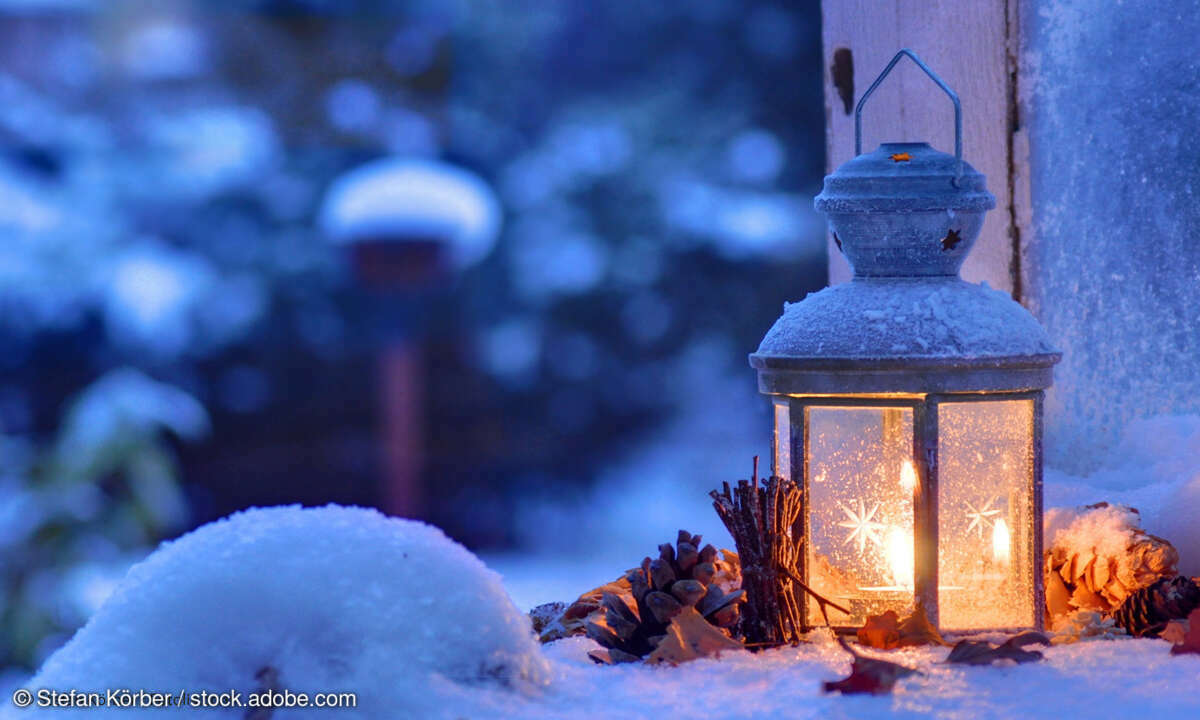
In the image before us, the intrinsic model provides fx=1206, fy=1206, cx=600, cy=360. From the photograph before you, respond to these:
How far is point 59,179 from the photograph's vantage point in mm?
3600

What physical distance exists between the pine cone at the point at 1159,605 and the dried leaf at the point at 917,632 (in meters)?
0.19

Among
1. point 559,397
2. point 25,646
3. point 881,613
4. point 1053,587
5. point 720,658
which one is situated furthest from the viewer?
point 559,397

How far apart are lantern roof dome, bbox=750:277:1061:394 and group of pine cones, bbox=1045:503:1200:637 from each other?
199 mm

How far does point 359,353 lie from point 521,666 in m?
2.99

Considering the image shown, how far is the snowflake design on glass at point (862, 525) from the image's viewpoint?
1.09 meters

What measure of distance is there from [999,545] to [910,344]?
20cm

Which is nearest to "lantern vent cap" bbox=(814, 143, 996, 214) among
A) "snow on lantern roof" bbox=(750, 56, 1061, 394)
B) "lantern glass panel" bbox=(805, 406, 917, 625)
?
"snow on lantern roof" bbox=(750, 56, 1061, 394)

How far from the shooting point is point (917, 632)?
1006mm

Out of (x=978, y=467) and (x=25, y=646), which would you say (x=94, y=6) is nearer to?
(x=25, y=646)

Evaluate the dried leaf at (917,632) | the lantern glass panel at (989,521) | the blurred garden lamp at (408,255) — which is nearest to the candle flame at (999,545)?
the lantern glass panel at (989,521)

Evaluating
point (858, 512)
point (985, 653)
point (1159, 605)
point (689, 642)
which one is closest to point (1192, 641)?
point (1159, 605)

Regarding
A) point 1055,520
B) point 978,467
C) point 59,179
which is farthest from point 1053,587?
point 59,179

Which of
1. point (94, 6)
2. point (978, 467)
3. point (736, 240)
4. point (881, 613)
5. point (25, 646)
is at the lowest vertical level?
point (25, 646)

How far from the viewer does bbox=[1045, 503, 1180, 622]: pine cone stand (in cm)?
111
